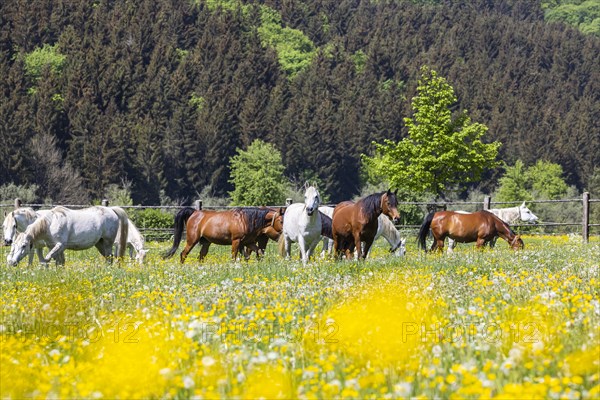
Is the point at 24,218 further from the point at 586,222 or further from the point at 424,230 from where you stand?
the point at 586,222

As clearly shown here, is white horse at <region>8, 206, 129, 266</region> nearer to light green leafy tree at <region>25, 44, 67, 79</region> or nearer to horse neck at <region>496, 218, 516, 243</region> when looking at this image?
horse neck at <region>496, 218, 516, 243</region>

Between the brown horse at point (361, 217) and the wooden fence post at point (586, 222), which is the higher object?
the brown horse at point (361, 217)

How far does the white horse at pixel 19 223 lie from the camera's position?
1869 cm

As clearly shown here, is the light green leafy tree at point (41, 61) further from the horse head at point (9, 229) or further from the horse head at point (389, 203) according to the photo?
the horse head at point (389, 203)

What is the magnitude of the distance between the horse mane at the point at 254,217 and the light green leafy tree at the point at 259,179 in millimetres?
68679

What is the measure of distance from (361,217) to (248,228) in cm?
362

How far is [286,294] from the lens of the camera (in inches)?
352

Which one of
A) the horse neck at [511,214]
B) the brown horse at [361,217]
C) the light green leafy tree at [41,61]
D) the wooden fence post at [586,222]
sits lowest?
the horse neck at [511,214]

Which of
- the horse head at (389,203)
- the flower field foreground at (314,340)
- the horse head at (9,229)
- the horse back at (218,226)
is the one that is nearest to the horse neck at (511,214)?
the horse back at (218,226)

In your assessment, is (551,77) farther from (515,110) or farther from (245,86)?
Answer: (245,86)

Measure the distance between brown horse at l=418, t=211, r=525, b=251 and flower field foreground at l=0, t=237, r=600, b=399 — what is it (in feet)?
38.1

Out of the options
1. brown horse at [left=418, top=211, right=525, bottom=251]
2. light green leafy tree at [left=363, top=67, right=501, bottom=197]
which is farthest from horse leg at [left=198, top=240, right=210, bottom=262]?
light green leafy tree at [left=363, top=67, right=501, bottom=197]

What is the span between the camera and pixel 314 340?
639 cm

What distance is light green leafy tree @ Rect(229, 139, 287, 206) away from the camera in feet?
307
